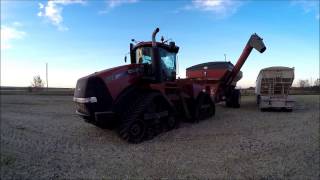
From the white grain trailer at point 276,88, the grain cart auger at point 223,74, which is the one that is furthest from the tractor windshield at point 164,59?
the white grain trailer at point 276,88

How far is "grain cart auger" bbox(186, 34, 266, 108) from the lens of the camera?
1561 cm

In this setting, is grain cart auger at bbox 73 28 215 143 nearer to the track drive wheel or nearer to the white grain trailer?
the track drive wheel

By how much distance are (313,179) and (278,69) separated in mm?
12189

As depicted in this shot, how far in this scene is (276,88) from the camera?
16.7 metres

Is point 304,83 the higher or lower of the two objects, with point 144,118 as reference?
higher

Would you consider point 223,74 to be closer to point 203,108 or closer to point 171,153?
point 203,108

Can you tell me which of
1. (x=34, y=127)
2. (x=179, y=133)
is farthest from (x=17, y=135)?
(x=179, y=133)

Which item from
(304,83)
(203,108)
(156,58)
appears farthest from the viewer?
(304,83)

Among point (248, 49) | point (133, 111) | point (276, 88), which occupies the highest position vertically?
point (248, 49)

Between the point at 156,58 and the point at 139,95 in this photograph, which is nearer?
the point at 139,95

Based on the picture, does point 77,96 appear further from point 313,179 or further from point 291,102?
point 291,102

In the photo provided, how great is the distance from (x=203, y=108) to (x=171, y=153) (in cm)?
556

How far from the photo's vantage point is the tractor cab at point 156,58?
970 cm

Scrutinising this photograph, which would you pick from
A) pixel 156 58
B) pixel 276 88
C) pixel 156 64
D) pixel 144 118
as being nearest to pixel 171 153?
pixel 144 118
